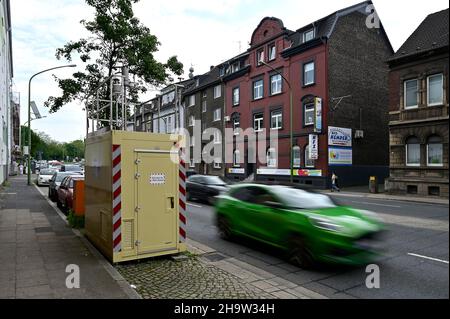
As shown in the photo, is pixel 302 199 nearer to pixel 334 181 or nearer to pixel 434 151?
pixel 334 181

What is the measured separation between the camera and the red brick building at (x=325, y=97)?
3.10 meters

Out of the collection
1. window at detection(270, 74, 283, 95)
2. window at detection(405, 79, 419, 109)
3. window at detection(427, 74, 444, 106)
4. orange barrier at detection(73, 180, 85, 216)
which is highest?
window at detection(270, 74, 283, 95)

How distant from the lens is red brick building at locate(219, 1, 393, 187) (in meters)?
3.10

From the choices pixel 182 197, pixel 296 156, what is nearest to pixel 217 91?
pixel 182 197

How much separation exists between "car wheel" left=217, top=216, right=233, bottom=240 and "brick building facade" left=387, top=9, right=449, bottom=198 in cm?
588

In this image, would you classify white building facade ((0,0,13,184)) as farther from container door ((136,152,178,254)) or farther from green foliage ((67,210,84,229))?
container door ((136,152,178,254))

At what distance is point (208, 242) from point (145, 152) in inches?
121

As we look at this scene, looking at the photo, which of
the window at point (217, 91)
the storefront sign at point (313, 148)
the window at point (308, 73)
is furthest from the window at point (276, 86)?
the window at point (217, 91)

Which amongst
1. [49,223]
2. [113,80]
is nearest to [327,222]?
[113,80]

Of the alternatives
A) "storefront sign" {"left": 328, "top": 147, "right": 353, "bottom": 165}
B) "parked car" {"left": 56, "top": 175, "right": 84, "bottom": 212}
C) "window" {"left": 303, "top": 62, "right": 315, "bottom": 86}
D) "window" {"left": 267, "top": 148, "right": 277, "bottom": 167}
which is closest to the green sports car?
"storefront sign" {"left": 328, "top": 147, "right": 353, "bottom": 165}

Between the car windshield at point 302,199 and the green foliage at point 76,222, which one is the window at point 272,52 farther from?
the green foliage at point 76,222

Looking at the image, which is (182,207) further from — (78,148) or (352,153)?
(78,148)

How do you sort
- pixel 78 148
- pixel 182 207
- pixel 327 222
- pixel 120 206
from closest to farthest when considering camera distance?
pixel 327 222 < pixel 120 206 < pixel 182 207 < pixel 78 148

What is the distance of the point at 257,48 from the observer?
555cm
